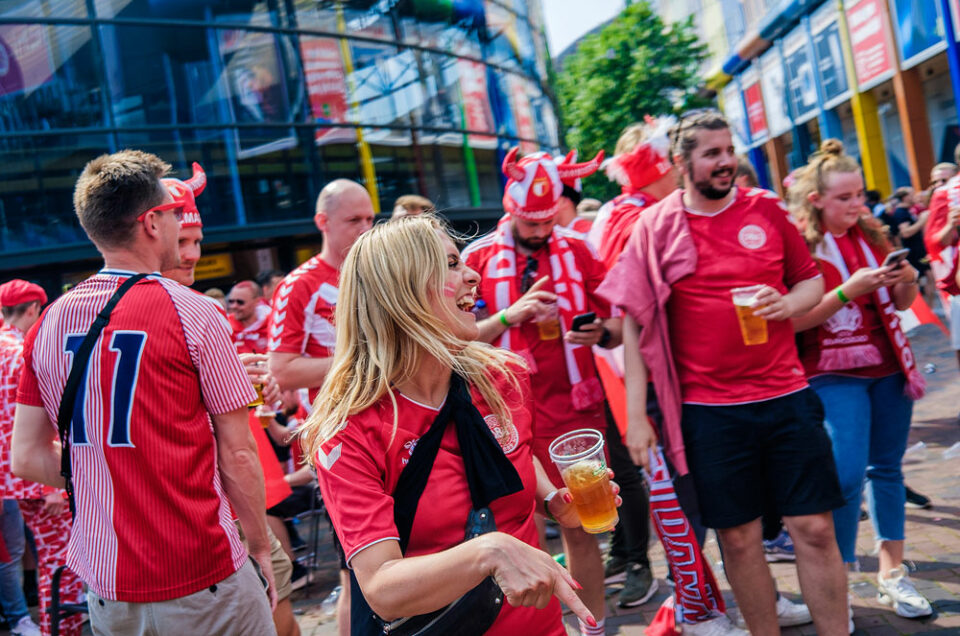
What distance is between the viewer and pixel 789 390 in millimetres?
3340

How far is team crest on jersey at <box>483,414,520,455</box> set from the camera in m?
2.12

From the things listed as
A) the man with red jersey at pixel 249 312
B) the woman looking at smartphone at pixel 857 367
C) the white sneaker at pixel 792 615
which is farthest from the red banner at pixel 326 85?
the white sneaker at pixel 792 615

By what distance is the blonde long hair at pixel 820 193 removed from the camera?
404cm

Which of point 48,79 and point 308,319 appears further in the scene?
point 48,79

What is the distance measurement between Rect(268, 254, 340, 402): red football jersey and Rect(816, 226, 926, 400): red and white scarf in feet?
7.59

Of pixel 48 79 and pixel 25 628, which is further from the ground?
pixel 48 79

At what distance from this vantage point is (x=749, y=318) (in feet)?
10.8

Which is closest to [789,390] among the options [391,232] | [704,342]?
[704,342]

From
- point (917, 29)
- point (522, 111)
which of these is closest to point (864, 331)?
point (917, 29)

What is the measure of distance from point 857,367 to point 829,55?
75.7ft

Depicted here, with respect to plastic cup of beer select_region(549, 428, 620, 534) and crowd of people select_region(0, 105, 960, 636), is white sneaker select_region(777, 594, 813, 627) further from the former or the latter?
plastic cup of beer select_region(549, 428, 620, 534)

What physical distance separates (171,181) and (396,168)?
14.4 meters

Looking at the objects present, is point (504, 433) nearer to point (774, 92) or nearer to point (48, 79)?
point (48, 79)

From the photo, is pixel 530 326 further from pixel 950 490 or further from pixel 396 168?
pixel 396 168
